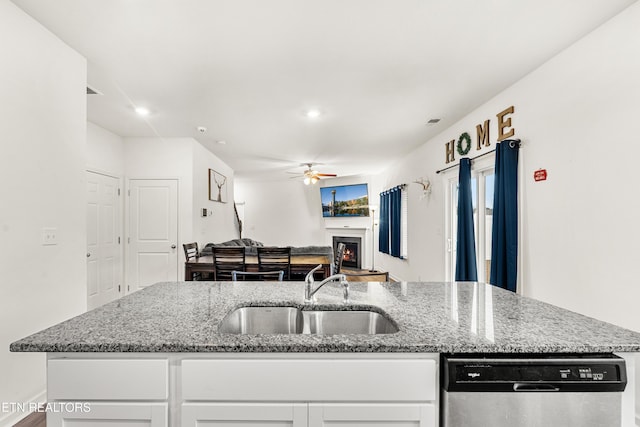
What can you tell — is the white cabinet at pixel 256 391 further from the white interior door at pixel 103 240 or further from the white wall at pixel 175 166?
the white wall at pixel 175 166

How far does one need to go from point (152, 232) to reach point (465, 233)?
433 cm

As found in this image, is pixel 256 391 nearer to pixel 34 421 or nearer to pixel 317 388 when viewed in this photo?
pixel 317 388

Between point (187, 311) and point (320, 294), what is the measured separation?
69cm

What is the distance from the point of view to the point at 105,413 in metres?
1.09

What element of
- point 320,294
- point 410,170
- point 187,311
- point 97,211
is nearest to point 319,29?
point 320,294

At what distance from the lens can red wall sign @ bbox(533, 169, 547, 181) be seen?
2645 mm

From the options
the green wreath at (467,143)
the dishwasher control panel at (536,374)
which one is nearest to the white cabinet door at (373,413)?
the dishwasher control panel at (536,374)

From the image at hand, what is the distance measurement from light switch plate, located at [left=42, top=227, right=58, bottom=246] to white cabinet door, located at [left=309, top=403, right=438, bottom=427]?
2.15 m

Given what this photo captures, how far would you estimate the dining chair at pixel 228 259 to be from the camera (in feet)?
12.0

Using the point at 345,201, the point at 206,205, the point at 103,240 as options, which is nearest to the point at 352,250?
the point at 345,201

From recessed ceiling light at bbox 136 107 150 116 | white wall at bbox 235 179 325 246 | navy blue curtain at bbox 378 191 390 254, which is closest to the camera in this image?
recessed ceiling light at bbox 136 107 150 116

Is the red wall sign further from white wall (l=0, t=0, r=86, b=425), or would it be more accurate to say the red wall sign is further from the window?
white wall (l=0, t=0, r=86, b=425)

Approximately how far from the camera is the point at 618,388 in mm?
1048

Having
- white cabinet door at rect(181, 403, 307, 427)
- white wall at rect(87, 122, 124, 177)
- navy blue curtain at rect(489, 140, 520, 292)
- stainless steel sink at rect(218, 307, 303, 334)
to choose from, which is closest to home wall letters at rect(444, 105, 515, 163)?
navy blue curtain at rect(489, 140, 520, 292)
